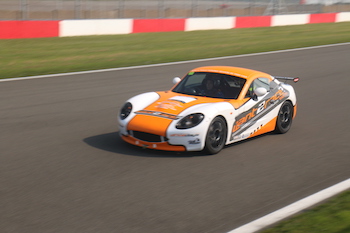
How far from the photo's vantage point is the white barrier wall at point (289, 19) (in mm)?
31531

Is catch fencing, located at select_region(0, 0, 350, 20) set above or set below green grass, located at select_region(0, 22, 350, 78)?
above

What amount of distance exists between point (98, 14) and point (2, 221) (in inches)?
820

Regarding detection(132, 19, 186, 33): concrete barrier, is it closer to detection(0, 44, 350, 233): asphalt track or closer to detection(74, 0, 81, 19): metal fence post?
detection(74, 0, 81, 19): metal fence post

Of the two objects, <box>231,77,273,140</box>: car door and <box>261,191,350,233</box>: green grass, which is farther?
<box>231,77,273,140</box>: car door

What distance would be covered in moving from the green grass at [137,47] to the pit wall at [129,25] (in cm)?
44

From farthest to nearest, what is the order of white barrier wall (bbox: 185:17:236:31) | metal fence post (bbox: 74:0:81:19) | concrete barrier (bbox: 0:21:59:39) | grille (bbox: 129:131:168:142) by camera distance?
1. white barrier wall (bbox: 185:17:236:31)
2. metal fence post (bbox: 74:0:81:19)
3. concrete barrier (bbox: 0:21:59:39)
4. grille (bbox: 129:131:168:142)

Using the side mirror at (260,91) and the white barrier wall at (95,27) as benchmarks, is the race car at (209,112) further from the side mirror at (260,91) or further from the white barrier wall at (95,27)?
the white barrier wall at (95,27)

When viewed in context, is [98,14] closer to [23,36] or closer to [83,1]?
[83,1]

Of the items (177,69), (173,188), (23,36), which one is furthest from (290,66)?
(173,188)

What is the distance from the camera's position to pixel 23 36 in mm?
20922

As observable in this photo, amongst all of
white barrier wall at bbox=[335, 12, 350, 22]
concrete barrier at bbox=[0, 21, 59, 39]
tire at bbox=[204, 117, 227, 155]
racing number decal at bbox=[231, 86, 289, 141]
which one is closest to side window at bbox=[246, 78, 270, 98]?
racing number decal at bbox=[231, 86, 289, 141]

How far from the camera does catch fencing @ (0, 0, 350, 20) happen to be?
2220 centimetres

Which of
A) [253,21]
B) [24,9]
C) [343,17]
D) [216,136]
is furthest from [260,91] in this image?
[343,17]

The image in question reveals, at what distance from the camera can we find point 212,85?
8.89 m
